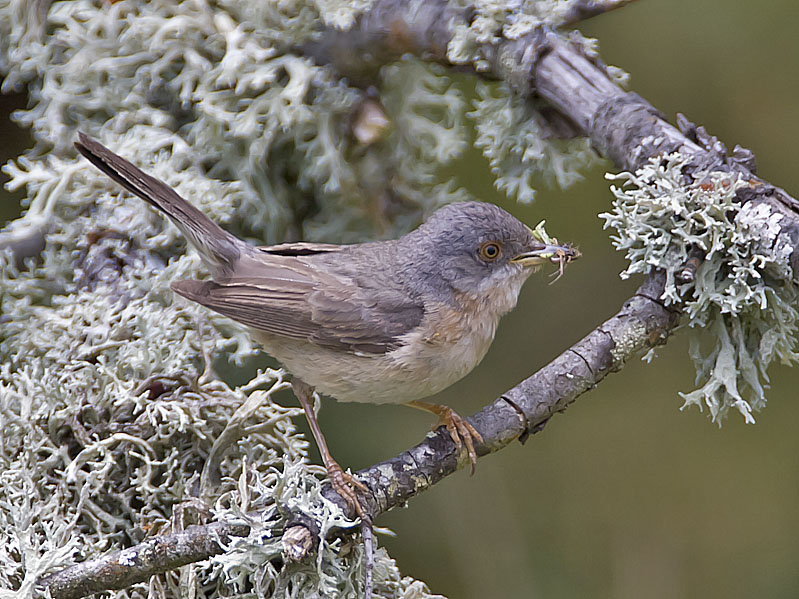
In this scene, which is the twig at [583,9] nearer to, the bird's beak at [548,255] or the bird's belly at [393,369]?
the bird's beak at [548,255]

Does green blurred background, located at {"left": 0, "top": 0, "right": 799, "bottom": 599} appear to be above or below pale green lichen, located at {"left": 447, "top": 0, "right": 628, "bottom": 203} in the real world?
below

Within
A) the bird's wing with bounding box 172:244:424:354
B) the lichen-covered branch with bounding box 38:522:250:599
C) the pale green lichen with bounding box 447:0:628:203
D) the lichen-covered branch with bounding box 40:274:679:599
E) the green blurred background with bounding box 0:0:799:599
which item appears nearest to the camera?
the lichen-covered branch with bounding box 38:522:250:599

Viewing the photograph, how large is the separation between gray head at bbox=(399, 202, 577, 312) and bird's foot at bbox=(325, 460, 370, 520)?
727mm

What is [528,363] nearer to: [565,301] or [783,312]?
[565,301]

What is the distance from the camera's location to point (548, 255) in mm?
2541

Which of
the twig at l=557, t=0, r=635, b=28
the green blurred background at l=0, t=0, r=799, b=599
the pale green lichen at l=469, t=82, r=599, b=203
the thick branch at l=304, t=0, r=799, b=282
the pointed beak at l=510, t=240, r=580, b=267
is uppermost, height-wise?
the twig at l=557, t=0, r=635, b=28

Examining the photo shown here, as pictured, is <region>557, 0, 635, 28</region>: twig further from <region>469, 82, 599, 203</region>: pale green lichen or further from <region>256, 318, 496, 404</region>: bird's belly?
<region>256, 318, 496, 404</region>: bird's belly

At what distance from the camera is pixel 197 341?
250cm

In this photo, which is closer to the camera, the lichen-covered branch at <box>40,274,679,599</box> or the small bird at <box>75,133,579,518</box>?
the lichen-covered branch at <box>40,274,679,599</box>

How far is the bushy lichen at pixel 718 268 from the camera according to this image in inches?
85.0

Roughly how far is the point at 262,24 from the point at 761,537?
102 inches

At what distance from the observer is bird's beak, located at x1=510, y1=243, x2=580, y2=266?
99.8 inches

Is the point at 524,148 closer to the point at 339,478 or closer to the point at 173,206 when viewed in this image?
the point at 173,206

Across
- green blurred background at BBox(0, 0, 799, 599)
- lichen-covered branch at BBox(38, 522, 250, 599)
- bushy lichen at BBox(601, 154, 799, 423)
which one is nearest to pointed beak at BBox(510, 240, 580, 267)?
bushy lichen at BBox(601, 154, 799, 423)
